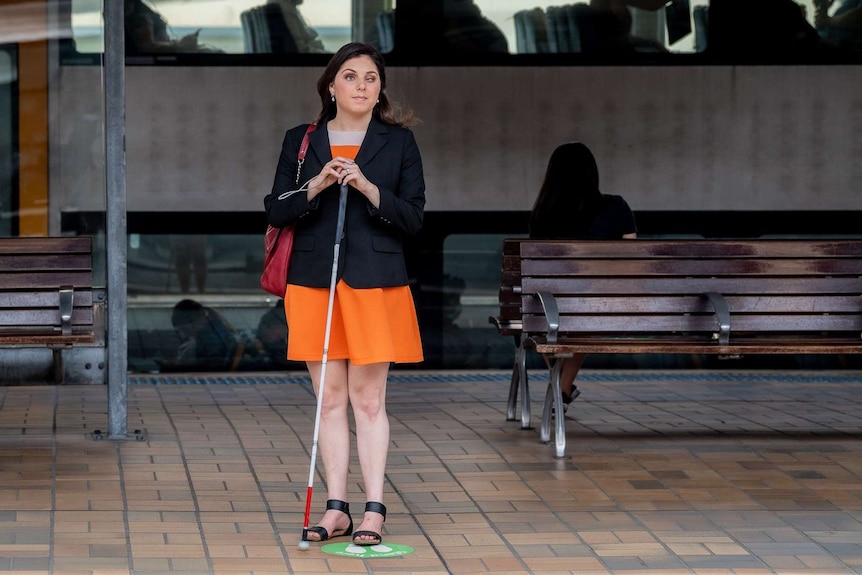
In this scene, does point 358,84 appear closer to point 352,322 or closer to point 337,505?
point 352,322

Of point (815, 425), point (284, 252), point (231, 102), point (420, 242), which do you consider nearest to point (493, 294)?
point (420, 242)

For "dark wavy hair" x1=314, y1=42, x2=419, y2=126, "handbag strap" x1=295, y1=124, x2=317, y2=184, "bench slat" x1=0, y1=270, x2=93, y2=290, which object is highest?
"dark wavy hair" x1=314, y1=42, x2=419, y2=126

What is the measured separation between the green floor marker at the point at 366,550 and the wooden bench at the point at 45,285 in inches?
104

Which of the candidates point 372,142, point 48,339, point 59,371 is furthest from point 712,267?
point 59,371

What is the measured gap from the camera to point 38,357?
9102mm

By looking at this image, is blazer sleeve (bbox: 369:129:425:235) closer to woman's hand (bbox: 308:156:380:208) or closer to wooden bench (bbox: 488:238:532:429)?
woman's hand (bbox: 308:156:380:208)

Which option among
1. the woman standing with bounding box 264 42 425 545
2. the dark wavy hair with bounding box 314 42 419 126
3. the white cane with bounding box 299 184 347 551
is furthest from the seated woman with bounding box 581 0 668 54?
the white cane with bounding box 299 184 347 551

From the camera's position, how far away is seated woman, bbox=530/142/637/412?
326 inches

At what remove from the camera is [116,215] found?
746 cm

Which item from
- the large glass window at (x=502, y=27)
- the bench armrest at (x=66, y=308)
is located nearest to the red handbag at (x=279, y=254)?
the bench armrest at (x=66, y=308)

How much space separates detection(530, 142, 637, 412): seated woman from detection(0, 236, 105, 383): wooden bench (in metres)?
2.47

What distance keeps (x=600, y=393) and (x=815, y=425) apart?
5.39 feet

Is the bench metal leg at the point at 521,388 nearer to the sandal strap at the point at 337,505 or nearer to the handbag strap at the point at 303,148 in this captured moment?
the sandal strap at the point at 337,505

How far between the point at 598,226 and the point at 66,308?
2.91m
